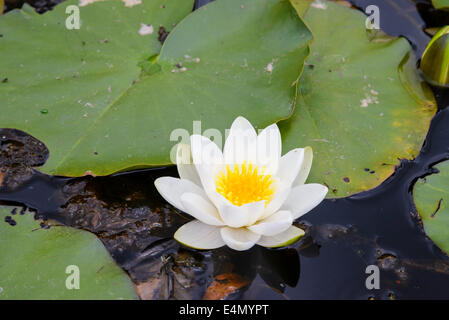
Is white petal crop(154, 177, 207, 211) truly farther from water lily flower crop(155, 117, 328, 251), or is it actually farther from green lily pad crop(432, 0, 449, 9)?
green lily pad crop(432, 0, 449, 9)

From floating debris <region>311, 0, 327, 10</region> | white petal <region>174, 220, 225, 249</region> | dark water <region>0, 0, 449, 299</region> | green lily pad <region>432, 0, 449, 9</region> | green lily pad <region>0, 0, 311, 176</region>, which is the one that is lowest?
dark water <region>0, 0, 449, 299</region>

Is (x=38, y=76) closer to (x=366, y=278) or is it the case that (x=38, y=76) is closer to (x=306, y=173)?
(x=306, y=173)

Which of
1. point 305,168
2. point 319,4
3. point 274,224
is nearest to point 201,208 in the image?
point 274,224

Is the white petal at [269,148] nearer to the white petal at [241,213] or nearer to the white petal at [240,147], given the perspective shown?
the white petal at [240,147]

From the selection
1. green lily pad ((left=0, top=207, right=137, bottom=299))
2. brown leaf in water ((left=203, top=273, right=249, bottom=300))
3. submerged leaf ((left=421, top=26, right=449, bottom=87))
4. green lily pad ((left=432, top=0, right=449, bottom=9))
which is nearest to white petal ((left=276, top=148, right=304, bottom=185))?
brown leaf in water ((left=203, top=273, right=249, bottom=300))

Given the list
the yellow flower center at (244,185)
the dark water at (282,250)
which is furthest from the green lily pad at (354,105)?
the yellow flower center at (244,185)
